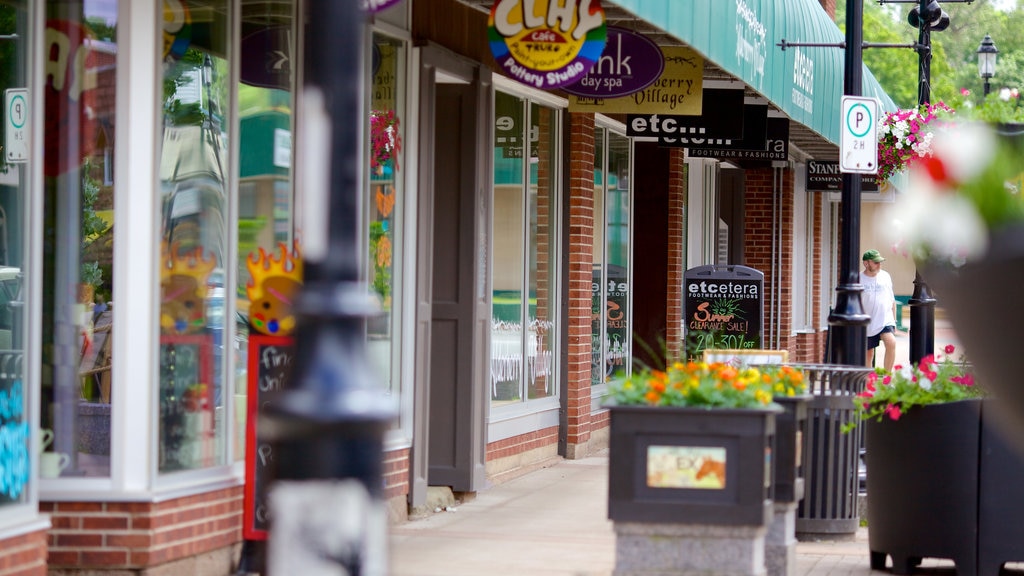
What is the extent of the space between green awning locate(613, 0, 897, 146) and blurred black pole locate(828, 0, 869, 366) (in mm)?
810

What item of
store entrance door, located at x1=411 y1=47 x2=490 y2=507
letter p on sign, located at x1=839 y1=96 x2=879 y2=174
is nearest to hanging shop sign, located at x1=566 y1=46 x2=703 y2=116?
letter p on sign, located at x1=839 y1=96 x2=879 y2=174

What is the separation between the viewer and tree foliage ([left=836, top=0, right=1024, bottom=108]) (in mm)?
65000

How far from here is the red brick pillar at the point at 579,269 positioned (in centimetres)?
1205

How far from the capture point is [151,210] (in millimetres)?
6434

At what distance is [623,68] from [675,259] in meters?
6.76

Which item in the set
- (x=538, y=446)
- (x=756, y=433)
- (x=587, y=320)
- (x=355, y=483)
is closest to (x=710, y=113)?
(x=587, y=320)

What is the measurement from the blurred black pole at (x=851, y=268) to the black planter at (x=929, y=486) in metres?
2.24

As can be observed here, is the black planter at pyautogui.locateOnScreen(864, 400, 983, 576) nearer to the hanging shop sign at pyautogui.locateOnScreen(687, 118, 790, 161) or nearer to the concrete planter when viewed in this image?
the concrete planter

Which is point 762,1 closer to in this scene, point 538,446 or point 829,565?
point 538,446

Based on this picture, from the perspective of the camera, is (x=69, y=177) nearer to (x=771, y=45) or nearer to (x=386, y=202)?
(x=386, y=202)

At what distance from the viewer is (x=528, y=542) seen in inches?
330

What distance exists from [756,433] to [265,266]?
111 inches

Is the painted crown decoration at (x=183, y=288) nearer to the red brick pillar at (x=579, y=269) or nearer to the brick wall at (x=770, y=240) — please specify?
the red brick pillar at (x=579, y=269)

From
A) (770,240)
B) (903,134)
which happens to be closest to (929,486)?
(903,134)
